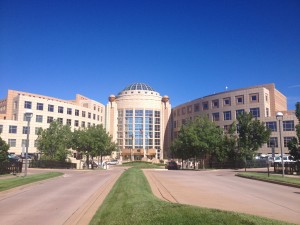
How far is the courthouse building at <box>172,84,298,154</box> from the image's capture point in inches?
2869

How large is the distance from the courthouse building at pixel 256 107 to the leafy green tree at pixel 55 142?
26056mm

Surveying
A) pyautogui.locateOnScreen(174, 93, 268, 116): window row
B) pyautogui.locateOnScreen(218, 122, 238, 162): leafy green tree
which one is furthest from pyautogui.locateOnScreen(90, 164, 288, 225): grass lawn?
pyautogui.locateOnScreen(174, 93, 268, 116): window row

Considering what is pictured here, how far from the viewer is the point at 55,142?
58.8m

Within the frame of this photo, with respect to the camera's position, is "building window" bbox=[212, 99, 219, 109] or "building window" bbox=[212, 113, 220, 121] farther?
"building window" bbox=[212, 99, 219, 109]

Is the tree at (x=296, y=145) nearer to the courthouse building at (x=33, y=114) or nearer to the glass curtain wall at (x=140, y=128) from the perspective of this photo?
the courthouse building at (x=33, y=114)

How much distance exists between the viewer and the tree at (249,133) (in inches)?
1943

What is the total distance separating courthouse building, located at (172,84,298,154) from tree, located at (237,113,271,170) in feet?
63.8

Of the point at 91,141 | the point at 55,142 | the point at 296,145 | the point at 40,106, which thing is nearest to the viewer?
the point at 296,145

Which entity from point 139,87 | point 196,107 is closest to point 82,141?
point 196,107

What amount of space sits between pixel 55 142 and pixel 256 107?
46.6 m

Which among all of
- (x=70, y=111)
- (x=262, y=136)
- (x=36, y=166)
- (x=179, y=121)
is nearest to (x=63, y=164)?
(x=36, y=166)

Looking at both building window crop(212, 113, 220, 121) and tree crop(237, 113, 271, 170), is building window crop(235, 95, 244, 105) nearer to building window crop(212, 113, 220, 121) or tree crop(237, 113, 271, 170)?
building window crop(212, 113, 220, 121)

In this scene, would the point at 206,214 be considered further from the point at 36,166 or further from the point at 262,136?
the point at 36,166

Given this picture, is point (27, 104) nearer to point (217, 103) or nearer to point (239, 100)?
point (217, 103)
